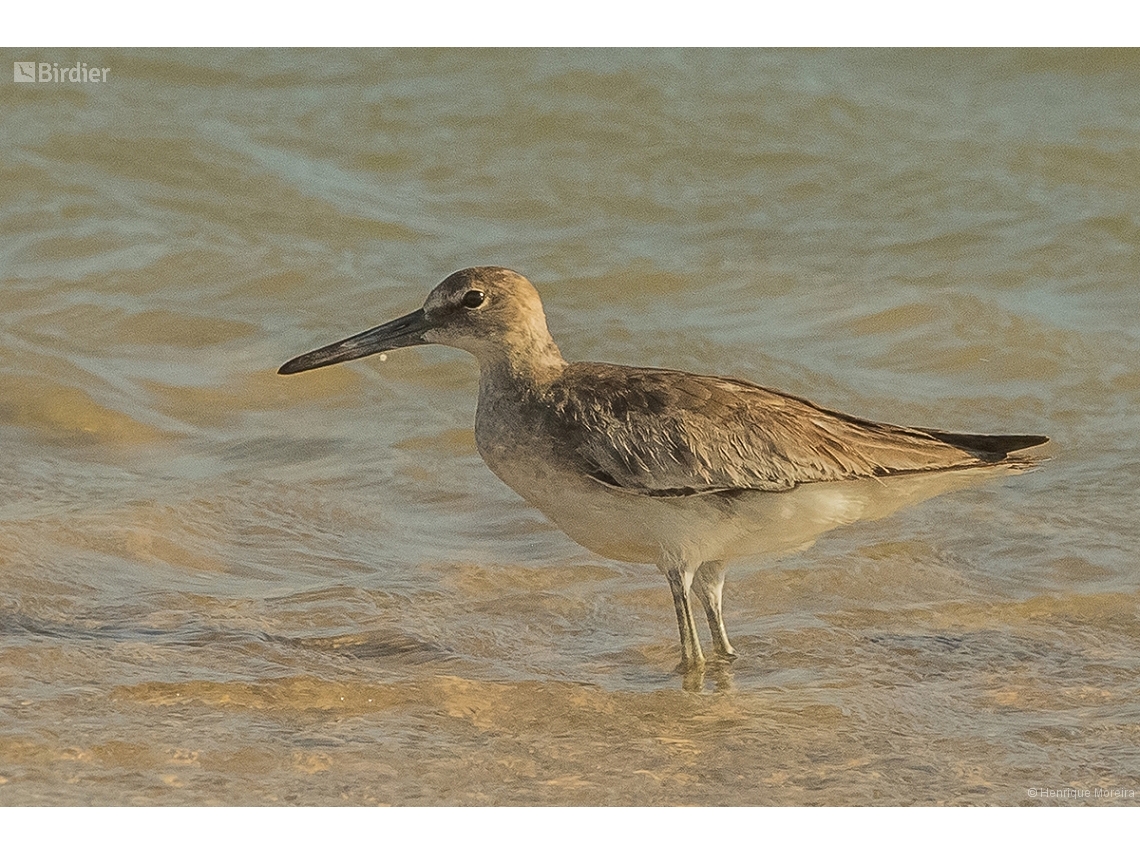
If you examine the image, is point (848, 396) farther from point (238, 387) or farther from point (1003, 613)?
point (238, 387)

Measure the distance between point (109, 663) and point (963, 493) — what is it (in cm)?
462

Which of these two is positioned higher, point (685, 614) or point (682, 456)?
point (682, 456)

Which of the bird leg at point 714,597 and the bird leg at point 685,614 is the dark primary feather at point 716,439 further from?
the bird leg at point 714,597

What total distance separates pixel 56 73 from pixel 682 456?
962cm

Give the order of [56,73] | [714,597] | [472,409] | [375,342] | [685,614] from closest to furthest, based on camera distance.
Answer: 1. [685,614]
2. [714,597]
3. [375,342]
4. [472,409]
5. [56,73]

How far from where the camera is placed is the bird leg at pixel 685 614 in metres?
6.85

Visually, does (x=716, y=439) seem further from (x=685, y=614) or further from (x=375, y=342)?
(x=375, y=342)

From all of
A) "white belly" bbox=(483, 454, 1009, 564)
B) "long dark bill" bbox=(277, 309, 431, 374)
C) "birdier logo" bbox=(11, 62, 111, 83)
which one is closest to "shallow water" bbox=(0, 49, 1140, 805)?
"birdier logo" bbox=(11, 62, 111, 83)

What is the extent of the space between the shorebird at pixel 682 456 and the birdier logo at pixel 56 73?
847cm

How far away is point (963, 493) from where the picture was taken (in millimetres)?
9219

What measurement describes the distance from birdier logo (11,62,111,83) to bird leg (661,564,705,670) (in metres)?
9.47

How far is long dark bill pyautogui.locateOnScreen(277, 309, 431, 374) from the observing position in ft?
24.1

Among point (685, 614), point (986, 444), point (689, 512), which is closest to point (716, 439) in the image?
point (689, 512)

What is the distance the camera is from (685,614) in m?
6.93
